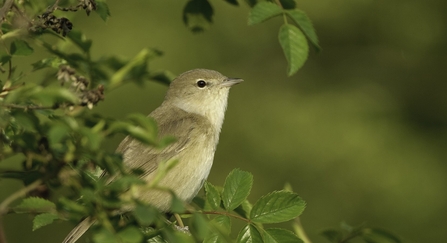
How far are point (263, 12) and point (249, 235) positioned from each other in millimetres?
879

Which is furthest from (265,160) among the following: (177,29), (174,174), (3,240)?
(3,240)

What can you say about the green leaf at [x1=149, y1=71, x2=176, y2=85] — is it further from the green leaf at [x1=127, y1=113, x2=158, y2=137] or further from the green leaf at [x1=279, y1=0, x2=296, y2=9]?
the green leaf at [x1=127, y1=113, x2=158, y2=137]

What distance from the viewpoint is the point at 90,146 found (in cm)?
181

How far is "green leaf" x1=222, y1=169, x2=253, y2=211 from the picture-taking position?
2695 mm

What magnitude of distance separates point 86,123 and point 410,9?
7328mm

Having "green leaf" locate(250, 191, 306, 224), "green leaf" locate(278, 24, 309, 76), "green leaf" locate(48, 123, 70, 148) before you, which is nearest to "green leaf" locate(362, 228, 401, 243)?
"green leaf" locate(250, 191, 306, 224)

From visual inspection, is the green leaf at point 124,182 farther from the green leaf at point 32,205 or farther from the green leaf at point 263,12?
the green leaf at point 263,12

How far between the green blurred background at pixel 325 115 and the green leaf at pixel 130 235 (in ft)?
19.5

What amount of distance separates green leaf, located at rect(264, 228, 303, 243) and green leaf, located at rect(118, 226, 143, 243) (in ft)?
2.44

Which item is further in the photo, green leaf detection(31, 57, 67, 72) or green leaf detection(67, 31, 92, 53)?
green leaf detection(31, 57, 67, 72)

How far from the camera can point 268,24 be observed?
30.1 ft

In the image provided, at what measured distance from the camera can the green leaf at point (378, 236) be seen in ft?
9.30

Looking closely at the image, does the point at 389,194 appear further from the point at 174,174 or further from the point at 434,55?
the point at 174,174

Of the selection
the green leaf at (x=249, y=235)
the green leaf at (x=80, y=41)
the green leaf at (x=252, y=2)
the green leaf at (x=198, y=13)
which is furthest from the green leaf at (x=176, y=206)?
the green leaf at (x=198, y=13)
